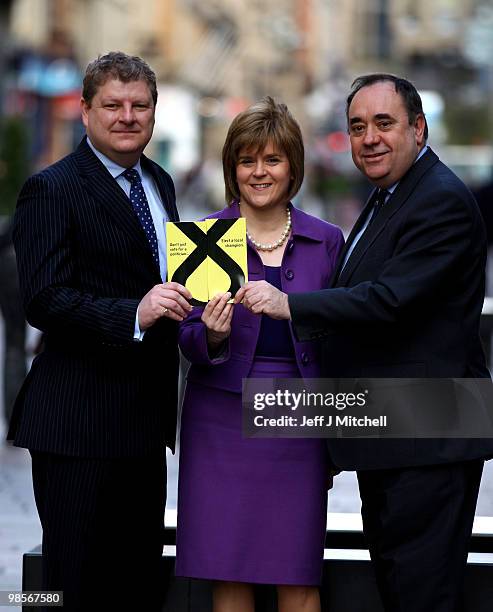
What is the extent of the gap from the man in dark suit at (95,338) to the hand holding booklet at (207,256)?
16cm

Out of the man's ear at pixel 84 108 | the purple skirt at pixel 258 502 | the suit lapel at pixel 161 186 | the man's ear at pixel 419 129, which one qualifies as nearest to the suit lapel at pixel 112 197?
the man's ear at pixel 84 108

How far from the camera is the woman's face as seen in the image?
4465mm

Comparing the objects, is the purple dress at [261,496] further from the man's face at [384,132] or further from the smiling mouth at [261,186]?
the man's face at [384,132]

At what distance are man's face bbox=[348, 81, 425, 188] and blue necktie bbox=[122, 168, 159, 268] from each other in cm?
72

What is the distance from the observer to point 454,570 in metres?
4.14

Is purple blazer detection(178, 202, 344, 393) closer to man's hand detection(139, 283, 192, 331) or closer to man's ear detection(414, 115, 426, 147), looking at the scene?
man's hand detection(139, 283, 192, 331)

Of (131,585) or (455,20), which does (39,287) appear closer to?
(131,585)

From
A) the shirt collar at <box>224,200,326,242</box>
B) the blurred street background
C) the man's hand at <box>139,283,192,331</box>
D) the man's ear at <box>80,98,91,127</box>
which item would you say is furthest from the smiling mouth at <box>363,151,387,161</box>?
the blurred street background

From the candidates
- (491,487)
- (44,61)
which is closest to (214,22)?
(44,61)

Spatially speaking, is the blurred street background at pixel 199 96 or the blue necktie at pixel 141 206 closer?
the blue necktie at pixel 141 206

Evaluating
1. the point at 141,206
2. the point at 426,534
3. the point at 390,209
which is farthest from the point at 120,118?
the point at 426,534

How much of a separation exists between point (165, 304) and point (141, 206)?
19.3 inches

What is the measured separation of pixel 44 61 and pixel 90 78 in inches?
1179

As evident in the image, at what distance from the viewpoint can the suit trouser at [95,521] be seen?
4340mm
